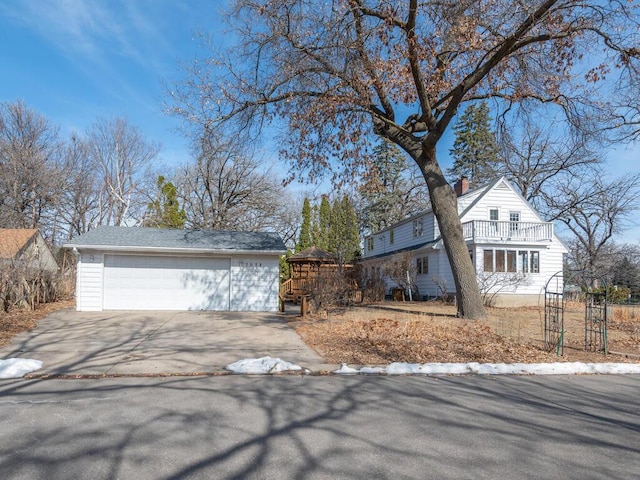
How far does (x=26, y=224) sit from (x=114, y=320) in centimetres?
2038

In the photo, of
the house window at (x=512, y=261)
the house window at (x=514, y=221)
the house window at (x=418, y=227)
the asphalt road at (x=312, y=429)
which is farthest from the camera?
the house window at (x=418, y=227)

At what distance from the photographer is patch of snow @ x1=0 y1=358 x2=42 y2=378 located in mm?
6551

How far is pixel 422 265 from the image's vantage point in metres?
26.0

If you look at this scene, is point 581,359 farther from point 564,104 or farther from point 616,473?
point 564,104

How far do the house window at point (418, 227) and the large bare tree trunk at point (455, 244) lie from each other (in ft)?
43.3

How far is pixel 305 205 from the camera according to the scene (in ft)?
116

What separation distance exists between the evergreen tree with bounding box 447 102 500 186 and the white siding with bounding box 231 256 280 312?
28.7 m

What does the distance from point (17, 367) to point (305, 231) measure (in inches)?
1087

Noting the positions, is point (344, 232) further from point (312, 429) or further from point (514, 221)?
point (312, 429)

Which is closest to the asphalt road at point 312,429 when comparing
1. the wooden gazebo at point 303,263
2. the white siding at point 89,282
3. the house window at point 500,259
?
the white siding at point 89,282

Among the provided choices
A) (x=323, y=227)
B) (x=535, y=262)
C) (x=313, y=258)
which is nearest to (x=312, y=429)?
(x=313, y=258)

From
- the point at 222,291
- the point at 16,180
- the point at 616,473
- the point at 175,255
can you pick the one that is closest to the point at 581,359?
the point at 616,473

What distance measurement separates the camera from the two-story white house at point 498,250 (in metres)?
22.0

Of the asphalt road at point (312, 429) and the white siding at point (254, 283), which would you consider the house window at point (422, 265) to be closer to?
the white siding at point (254, 283)
